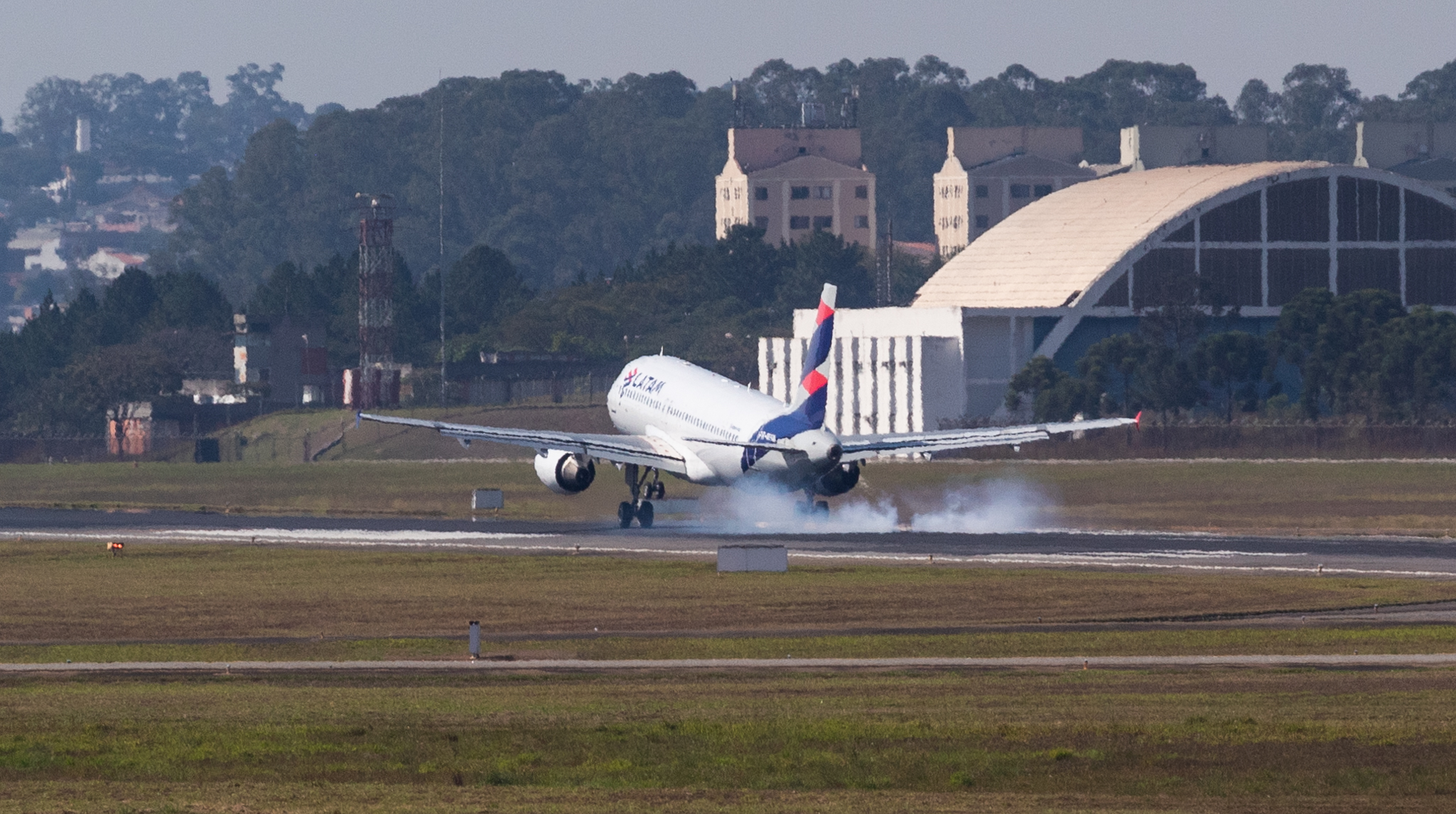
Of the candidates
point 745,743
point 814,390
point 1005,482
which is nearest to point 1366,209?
point 1005,482

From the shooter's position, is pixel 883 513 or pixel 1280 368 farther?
pixel 1280 368

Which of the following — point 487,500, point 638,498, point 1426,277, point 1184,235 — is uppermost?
point 1184,235

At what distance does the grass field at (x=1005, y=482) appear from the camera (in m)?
97.8

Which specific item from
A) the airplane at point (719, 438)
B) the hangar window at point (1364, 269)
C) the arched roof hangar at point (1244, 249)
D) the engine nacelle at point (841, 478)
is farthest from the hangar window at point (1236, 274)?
the engine nacelle at point (841, 478)

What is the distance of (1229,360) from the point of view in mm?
151875

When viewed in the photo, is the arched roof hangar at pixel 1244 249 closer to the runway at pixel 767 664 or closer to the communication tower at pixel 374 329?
the communication tower at pixel 374 329

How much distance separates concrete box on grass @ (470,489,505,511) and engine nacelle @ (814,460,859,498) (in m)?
23.4

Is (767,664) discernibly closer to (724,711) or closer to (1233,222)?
(724,711)

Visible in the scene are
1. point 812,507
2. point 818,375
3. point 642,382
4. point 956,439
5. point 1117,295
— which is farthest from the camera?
point 1117,295

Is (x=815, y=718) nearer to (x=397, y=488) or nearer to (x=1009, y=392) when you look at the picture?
(x=397, y=488)

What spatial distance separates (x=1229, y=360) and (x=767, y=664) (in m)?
110

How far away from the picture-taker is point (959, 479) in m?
108

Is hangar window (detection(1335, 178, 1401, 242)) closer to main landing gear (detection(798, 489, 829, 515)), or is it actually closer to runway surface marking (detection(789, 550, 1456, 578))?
main landing gear (detection(798, 489, 829, 515))

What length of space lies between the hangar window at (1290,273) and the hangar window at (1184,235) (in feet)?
19.5
